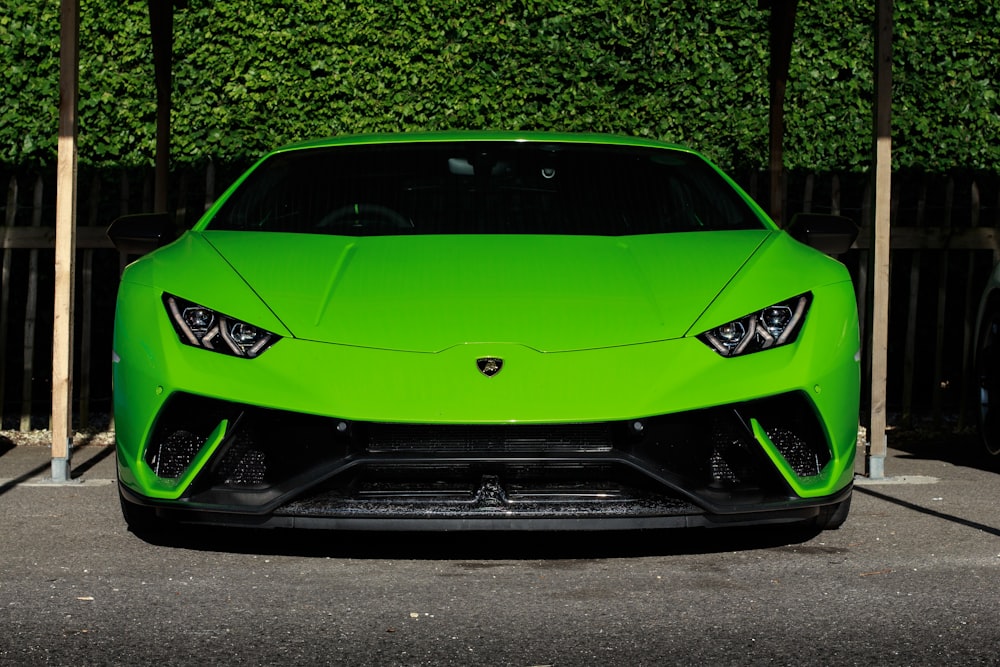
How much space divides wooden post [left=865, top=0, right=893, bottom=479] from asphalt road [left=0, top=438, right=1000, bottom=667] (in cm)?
77

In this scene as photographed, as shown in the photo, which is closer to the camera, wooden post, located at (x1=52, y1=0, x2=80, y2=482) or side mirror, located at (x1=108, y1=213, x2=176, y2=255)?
side mirror, located at (x1=108, y1=213, x2=176, y2=255)

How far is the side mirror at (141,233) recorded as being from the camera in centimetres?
546

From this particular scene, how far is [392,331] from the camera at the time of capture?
4520 millimetres

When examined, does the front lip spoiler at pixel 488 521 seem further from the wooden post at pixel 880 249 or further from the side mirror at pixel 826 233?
the wooden post at pixel 880 249

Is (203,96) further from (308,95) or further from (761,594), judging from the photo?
(761,594)

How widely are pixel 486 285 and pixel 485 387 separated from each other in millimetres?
456

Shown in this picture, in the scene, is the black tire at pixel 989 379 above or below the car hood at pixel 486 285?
below

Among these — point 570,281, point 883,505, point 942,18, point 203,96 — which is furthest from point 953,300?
point 570,281

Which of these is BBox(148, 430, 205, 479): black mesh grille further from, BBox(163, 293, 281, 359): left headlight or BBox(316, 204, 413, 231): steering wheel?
BBox(316, 204, 413, 231): steering wheel

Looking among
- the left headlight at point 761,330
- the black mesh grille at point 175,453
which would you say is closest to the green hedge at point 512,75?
the left headlight at point 761,330

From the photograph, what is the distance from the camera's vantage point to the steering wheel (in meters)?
5.45

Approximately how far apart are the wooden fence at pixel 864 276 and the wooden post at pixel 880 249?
97.5 inches

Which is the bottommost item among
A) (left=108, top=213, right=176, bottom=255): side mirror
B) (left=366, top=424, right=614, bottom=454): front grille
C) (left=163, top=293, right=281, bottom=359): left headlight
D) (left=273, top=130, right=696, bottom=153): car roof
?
(left=366, top=424, right=614, bottom=454): front grille

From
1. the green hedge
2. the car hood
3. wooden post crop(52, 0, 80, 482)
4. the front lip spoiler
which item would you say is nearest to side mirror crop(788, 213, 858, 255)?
the car hood
